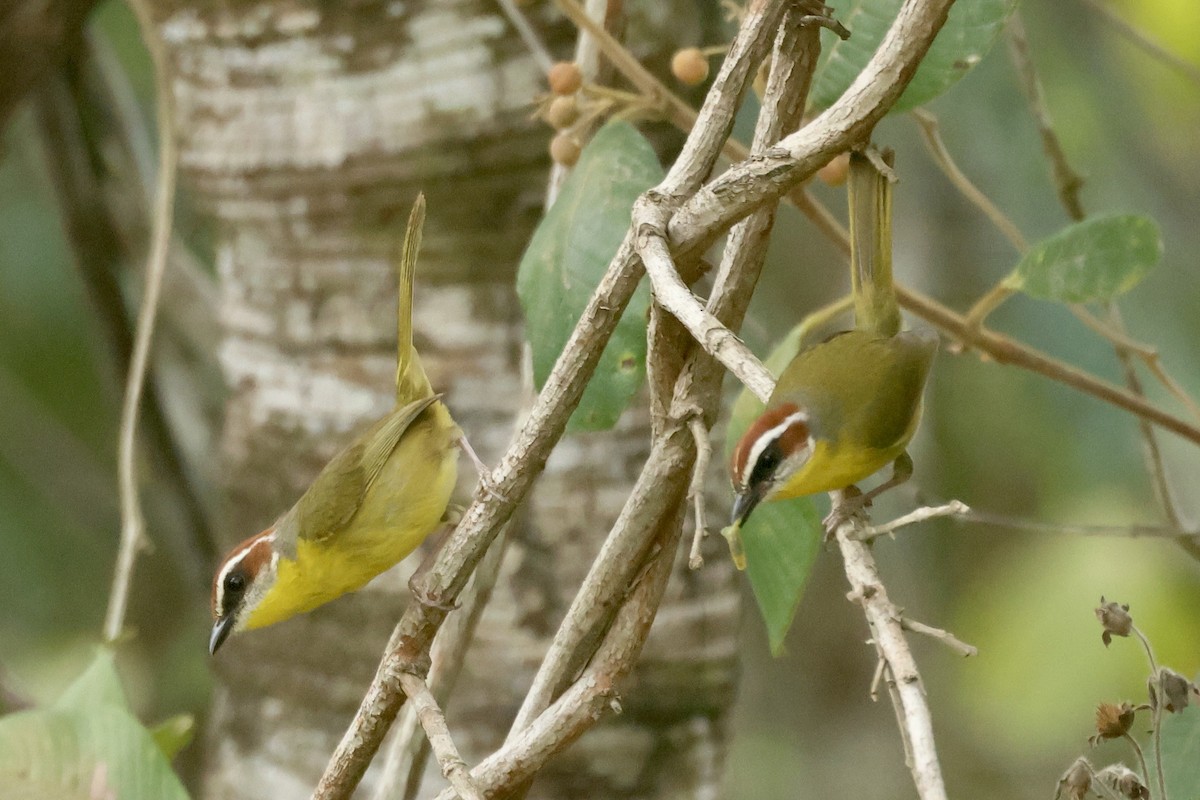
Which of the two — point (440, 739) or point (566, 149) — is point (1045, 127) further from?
point (440, 739)

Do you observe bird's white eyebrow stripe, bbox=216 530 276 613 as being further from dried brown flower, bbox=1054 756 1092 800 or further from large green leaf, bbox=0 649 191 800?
dried brown flower, bbox=1054 756 1092 800

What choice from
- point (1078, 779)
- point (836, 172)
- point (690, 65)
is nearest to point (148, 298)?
point (690, 65)

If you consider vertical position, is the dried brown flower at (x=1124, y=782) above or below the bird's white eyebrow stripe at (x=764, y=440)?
below

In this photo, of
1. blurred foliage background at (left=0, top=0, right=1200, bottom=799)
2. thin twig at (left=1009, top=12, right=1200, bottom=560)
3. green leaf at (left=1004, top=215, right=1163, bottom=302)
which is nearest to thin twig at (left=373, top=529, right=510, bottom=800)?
green leaf at (left=1004, top=215, right=1163, bottom=302)

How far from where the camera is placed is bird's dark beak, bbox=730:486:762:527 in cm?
127

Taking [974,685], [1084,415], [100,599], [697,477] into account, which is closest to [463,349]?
[697,477]

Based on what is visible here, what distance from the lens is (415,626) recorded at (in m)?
1.06

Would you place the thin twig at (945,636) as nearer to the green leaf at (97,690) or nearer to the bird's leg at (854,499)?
the bird's leg at (854,499)

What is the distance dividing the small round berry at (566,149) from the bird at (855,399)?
38 centimetres

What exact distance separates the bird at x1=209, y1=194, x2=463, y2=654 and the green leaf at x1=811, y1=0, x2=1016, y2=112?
0.63 meters

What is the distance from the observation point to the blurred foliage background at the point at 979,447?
3498 millimetres

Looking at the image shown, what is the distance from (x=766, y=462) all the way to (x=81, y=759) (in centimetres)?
84

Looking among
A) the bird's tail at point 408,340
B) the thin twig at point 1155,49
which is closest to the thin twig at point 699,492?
the bird's tail at point 408,340

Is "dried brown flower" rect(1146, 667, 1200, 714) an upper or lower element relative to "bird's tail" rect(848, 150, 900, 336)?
lower
